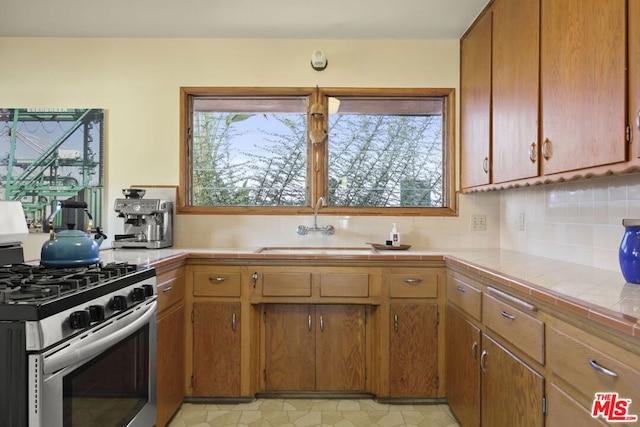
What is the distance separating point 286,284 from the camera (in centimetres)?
215

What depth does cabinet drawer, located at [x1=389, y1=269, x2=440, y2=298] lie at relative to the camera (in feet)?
7.02

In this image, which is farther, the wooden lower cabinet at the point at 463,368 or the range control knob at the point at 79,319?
the wooden lower cabinet at the point at 463,368

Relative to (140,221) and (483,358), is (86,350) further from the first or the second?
(483,358)

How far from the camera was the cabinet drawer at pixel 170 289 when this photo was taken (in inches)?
72.0

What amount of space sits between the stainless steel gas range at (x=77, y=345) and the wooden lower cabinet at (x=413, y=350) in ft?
4.27

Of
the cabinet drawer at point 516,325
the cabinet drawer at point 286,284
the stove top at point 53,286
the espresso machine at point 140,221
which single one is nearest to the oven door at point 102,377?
the stove top at point 53,286

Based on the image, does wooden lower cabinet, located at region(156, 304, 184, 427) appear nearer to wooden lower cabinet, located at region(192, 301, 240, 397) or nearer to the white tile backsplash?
wooden lower cabinet, located at region(192, 301, 240, 397)

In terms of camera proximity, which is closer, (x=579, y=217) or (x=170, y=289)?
(x=579, y=217)

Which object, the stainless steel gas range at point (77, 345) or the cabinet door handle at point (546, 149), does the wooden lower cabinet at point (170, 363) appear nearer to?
the stainless steel gas range at point (77, 345)

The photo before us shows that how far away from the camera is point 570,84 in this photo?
141cm

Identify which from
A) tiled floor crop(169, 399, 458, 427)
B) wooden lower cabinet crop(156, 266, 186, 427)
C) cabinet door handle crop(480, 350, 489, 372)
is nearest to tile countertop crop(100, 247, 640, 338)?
wooden lower cabinet crop(156, 266, 186, 427)

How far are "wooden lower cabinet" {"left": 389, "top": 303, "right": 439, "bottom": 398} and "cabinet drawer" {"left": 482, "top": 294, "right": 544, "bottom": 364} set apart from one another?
0.58 meters

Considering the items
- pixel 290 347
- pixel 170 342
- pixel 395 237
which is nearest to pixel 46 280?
pixel 170 342

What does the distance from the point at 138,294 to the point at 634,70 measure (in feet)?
6.19
